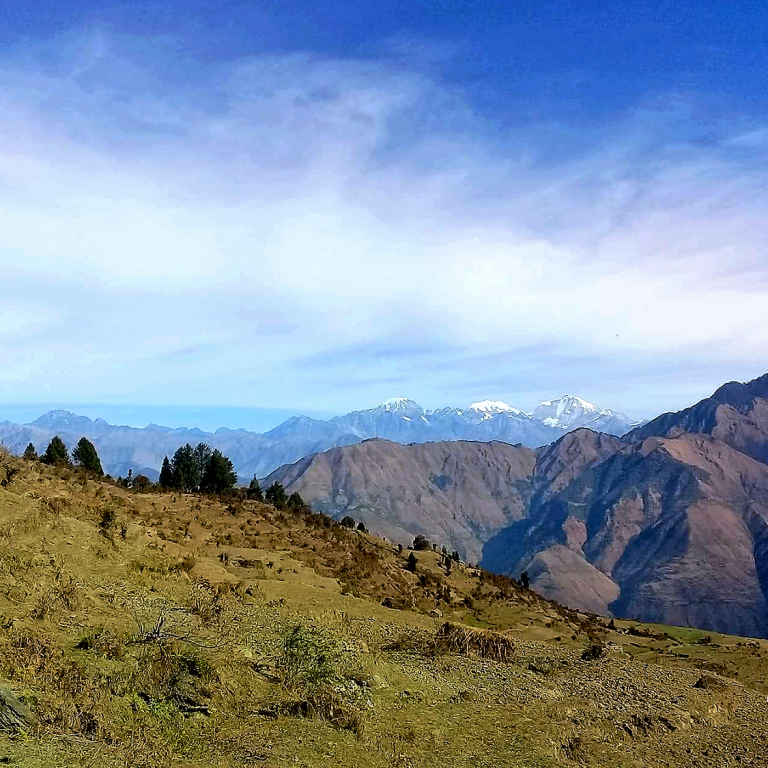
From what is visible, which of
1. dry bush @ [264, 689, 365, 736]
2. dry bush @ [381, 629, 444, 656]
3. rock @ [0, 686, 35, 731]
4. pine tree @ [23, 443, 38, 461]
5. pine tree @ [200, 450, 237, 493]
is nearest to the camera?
rock @ [0, 686, 35, 731]

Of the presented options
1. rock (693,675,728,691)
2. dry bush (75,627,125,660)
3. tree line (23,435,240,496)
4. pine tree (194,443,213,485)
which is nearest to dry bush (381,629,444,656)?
dry bush (75,627,125,660)

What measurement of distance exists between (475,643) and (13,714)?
44.3 feet

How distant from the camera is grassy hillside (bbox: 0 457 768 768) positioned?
422 inches

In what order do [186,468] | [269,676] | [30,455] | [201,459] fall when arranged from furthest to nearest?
[201,459] → [186,468] → [30,455] → [269,676]

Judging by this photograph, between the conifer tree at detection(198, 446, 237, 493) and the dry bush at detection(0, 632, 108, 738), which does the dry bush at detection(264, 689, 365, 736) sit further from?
the conifer tree at detection(198, 446, 237, 493)

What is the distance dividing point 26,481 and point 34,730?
54.0 ft

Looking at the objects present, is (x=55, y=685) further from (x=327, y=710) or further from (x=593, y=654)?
(x=593, y=654)

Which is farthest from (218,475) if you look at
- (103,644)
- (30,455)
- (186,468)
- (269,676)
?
(103,644)

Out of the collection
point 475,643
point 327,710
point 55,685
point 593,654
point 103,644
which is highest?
point 103,644

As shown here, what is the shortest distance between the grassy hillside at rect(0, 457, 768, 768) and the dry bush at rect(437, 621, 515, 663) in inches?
3.5

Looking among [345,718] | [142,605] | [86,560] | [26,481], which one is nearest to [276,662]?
[345,718]

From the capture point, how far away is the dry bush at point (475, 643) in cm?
1838

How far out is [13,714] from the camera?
30.6 ft

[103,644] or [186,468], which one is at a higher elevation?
[186,468]
